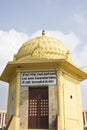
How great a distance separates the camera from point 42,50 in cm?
1573

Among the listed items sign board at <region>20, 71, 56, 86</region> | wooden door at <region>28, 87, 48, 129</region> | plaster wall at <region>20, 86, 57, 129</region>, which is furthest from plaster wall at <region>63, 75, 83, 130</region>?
wooden door at <region>28, 87, 48, 129</region>

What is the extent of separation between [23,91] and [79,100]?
13.8 feet

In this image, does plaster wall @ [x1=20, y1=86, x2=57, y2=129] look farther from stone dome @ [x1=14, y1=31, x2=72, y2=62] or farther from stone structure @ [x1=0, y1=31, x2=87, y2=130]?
stone dome @ [x1=14, y1=31, x2=72, y2=62]

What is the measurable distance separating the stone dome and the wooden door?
2.37m

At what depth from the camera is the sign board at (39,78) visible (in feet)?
46.3

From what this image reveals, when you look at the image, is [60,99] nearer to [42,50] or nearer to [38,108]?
[38,108]

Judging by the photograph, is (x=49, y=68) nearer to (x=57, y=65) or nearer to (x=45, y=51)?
(x=57, y=65)

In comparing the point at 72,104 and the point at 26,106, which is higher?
the point at 72,104

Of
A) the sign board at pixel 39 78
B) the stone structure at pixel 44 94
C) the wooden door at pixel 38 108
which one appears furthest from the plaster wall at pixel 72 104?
the wooden door at pixel 38 108

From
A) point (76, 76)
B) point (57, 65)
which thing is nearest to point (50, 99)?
point (57, 65)

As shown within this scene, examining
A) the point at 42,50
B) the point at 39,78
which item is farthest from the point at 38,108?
the point at 42,50

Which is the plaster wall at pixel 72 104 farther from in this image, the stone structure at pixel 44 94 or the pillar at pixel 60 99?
the pillar at pixel 60 99

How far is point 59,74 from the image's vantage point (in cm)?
1417

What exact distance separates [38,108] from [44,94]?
0.96 metres
